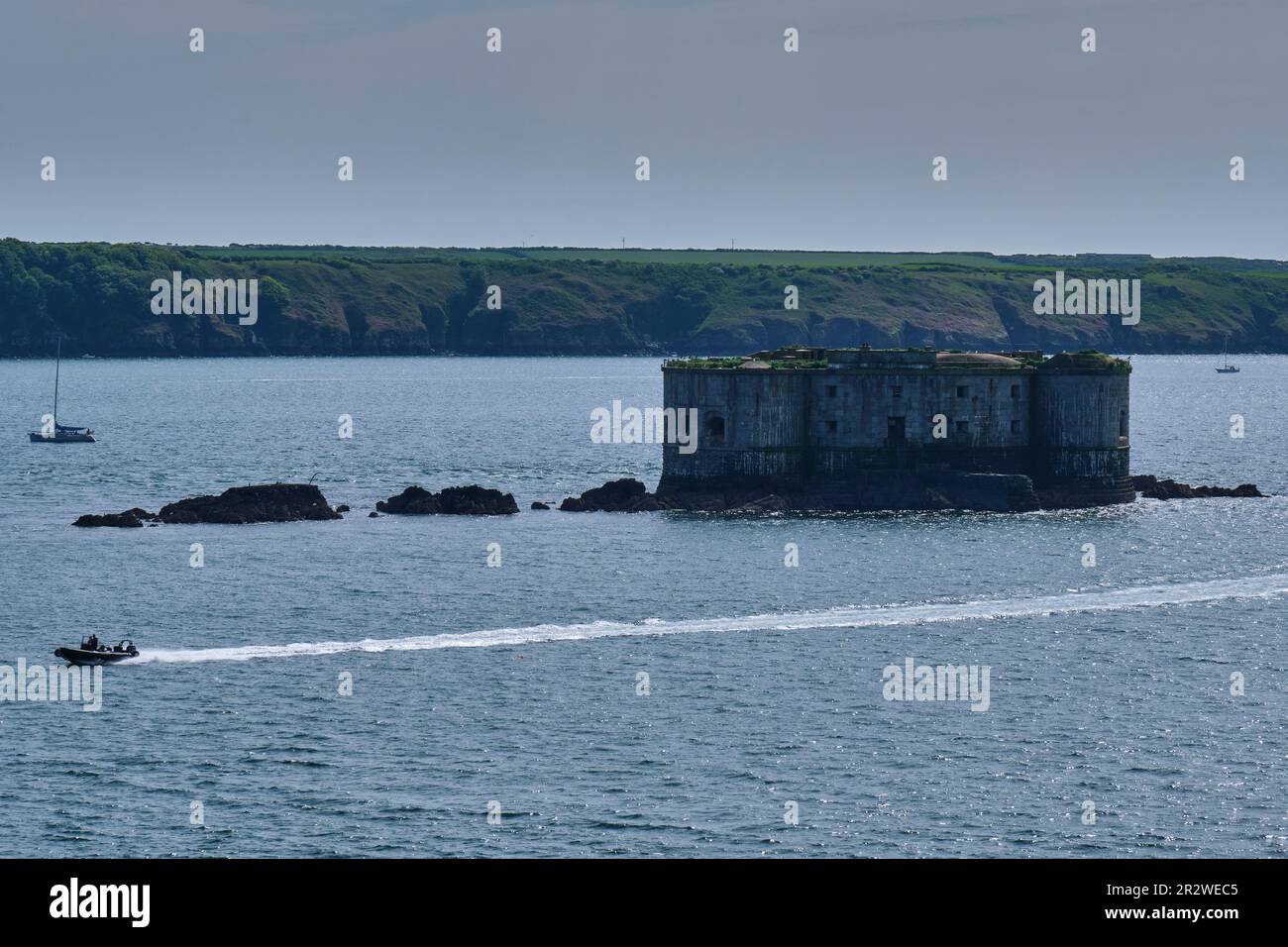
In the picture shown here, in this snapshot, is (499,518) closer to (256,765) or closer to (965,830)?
(256,765)

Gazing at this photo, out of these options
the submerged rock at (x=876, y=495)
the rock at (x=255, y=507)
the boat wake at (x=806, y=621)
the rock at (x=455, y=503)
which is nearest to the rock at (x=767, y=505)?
the submerged rock at (x=876, y=495)

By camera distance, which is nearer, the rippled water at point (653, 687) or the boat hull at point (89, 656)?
the rippled water at point (653, 687)

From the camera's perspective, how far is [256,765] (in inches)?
2062

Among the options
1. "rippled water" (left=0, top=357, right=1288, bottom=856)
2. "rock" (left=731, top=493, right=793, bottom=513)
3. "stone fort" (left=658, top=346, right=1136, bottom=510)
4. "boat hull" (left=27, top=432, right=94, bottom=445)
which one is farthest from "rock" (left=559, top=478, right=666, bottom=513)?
"boat hull" (left=27, top=432, right=94, bottom=445)

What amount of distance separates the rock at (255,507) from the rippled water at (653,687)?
2534 millimetres

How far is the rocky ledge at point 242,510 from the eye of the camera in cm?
10844

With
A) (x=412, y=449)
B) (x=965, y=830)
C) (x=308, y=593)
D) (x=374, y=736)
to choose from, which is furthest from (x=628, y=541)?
(x=412, y=449)

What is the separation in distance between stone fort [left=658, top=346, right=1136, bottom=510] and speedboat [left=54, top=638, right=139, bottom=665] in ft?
161

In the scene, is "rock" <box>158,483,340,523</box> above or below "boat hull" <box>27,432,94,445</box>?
below

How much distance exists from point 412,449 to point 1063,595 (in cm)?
9778

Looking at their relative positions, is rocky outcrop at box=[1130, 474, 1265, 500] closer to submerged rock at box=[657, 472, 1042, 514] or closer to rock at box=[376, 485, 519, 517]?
submerged rock at box=[657, 472, 1042, 514]

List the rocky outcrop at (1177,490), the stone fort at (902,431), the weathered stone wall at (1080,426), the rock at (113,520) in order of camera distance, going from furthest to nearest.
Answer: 1. the rocky outcrop at (1177,490)
2. the weathered stone wall at (1080,426)
3. the stone fort at (902,431)
4. the rock at (113,520)

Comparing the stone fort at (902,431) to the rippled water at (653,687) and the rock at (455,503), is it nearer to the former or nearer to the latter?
the rippled water at (653,687)

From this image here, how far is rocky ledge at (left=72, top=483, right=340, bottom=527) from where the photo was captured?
356 ft
